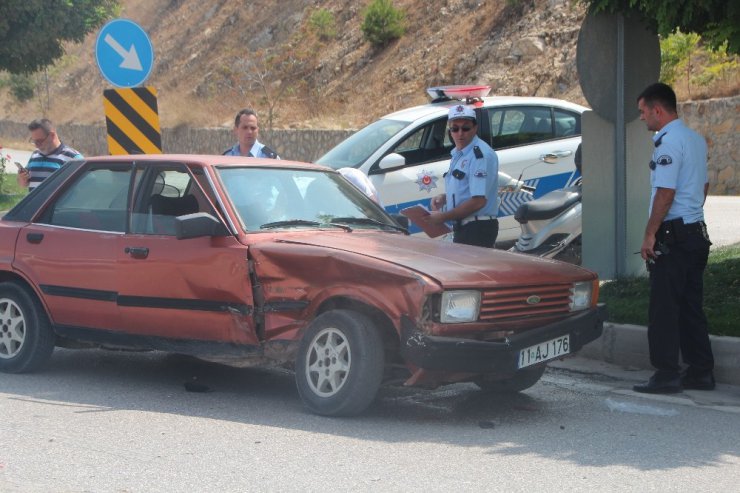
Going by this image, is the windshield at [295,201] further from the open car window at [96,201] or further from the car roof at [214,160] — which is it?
the open car window at [96,201]

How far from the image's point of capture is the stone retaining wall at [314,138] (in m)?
21.2

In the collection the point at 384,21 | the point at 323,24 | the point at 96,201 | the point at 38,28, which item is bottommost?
the point at 96,201

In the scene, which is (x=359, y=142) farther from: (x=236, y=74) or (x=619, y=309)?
(x=236, y=74)

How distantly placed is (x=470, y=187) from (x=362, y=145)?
3.76 meters

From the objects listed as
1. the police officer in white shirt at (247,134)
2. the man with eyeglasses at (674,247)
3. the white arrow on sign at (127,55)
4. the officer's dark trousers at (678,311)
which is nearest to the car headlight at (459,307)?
the man with eyeglasses at (674,247)

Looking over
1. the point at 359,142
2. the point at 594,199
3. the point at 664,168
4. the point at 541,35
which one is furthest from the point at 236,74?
the point at 664,168

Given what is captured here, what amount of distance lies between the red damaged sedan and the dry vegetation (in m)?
16.6

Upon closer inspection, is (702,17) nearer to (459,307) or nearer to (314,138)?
(459,307)

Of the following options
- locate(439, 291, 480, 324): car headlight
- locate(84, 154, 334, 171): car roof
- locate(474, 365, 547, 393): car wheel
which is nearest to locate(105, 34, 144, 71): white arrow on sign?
locate(84, 154, 334, 171): car roof

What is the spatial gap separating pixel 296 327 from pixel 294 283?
26cm

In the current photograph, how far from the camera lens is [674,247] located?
283 inches

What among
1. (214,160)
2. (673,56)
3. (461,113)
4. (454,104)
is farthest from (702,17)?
(673,56)

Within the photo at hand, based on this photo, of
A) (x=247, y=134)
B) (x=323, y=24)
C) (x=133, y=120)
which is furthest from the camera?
(x=323, y=24)

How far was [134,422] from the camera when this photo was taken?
640cm
